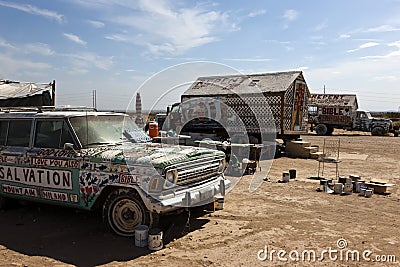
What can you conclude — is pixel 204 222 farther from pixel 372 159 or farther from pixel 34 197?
pixel 372 159

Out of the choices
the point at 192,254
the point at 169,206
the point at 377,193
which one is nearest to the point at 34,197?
the point at 169,206

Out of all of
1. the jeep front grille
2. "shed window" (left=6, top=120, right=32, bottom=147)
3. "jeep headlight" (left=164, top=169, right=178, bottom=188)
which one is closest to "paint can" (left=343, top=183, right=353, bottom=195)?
the jeep front grille

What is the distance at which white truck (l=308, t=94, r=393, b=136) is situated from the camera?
3031cm

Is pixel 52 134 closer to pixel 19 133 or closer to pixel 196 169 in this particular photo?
pixel 19 133

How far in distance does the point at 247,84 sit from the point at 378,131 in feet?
57.6

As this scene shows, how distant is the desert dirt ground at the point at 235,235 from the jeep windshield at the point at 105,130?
1.39 metres

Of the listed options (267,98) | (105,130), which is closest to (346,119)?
(267,98)

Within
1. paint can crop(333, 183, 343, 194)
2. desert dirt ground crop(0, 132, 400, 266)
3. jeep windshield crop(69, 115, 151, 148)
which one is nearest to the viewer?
desert dirt ground crop(0, 132, 400, 266)

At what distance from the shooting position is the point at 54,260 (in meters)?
4.68

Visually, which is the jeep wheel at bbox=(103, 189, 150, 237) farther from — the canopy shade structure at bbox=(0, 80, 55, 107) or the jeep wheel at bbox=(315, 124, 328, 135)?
the jeep wheel at bbox=(315, 124, 328, 135)

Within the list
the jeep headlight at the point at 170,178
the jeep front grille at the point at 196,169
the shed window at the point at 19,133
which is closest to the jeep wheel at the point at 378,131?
the jeep front grille at the point at 196,169

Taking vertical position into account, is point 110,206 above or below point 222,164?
below

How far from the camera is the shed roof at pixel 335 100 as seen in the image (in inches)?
1204

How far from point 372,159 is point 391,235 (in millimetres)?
10571
